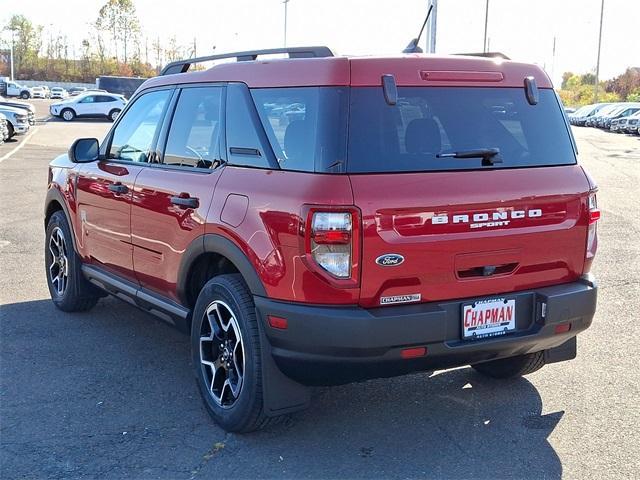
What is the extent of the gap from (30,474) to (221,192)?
1661mm

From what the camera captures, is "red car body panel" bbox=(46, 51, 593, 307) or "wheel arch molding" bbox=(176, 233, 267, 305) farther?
"wheel arch molding" bbox=(176, 233, 267, 305)

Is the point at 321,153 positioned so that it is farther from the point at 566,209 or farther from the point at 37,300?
the point at 37,300

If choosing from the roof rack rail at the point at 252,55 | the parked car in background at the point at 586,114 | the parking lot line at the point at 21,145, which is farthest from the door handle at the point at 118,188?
the parked car in background at the point at 586,114

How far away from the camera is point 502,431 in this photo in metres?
3.99

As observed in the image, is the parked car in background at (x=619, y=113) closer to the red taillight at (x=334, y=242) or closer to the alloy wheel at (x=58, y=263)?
the alloy wheel at (x=58, y=263)

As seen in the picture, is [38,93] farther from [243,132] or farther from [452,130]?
[452,130]

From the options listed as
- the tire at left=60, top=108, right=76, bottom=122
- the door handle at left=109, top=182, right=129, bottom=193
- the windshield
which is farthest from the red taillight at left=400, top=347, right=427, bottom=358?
the tire at left=60, top=108, right=76, bottom=122

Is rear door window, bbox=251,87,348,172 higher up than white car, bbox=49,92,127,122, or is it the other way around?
rear door window, bbox=251,87,348,172

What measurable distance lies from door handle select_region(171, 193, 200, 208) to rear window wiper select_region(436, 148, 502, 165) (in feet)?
4.56

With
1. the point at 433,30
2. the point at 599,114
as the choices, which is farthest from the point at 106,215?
the point at 599,114

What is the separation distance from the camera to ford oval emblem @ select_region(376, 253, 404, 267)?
A: 333 cm

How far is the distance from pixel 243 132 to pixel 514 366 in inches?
87.0

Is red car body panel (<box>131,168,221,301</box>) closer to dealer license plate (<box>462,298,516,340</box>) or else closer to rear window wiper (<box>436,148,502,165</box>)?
rear window wiper (<box>436,148,502,165</box>)

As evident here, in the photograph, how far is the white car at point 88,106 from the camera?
3978 cm
